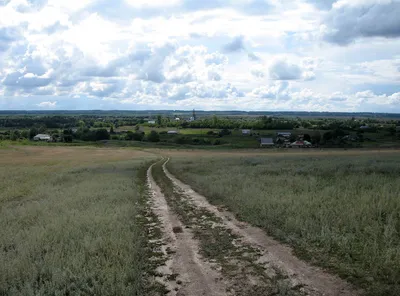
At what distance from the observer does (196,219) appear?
1320 centimetres

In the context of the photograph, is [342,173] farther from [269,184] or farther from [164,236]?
[164,236]

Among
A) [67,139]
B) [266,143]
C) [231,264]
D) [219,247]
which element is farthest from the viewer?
[67,139]

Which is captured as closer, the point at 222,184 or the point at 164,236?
the point at 164,236

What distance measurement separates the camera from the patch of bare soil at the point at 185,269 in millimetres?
7125

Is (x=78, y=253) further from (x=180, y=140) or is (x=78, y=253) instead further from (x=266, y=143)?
(x=180, y=140)

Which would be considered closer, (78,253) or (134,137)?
(78,253)

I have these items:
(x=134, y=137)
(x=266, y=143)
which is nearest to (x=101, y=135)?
(x=134, y=137)

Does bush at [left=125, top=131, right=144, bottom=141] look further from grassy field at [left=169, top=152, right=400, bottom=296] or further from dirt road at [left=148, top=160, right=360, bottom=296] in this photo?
dirt road at [left=148, top=160, right=360, bottom=296]

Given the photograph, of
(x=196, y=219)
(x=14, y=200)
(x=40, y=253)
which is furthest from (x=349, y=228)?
(x=14, y=200)

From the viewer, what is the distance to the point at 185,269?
8203mm

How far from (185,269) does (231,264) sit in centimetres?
110

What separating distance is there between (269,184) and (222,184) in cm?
311

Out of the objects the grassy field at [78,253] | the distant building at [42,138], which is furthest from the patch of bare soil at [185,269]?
the distant building at [42,138]

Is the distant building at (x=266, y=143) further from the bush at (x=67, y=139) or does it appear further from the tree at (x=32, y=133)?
the tree at (x=32, y=133)
